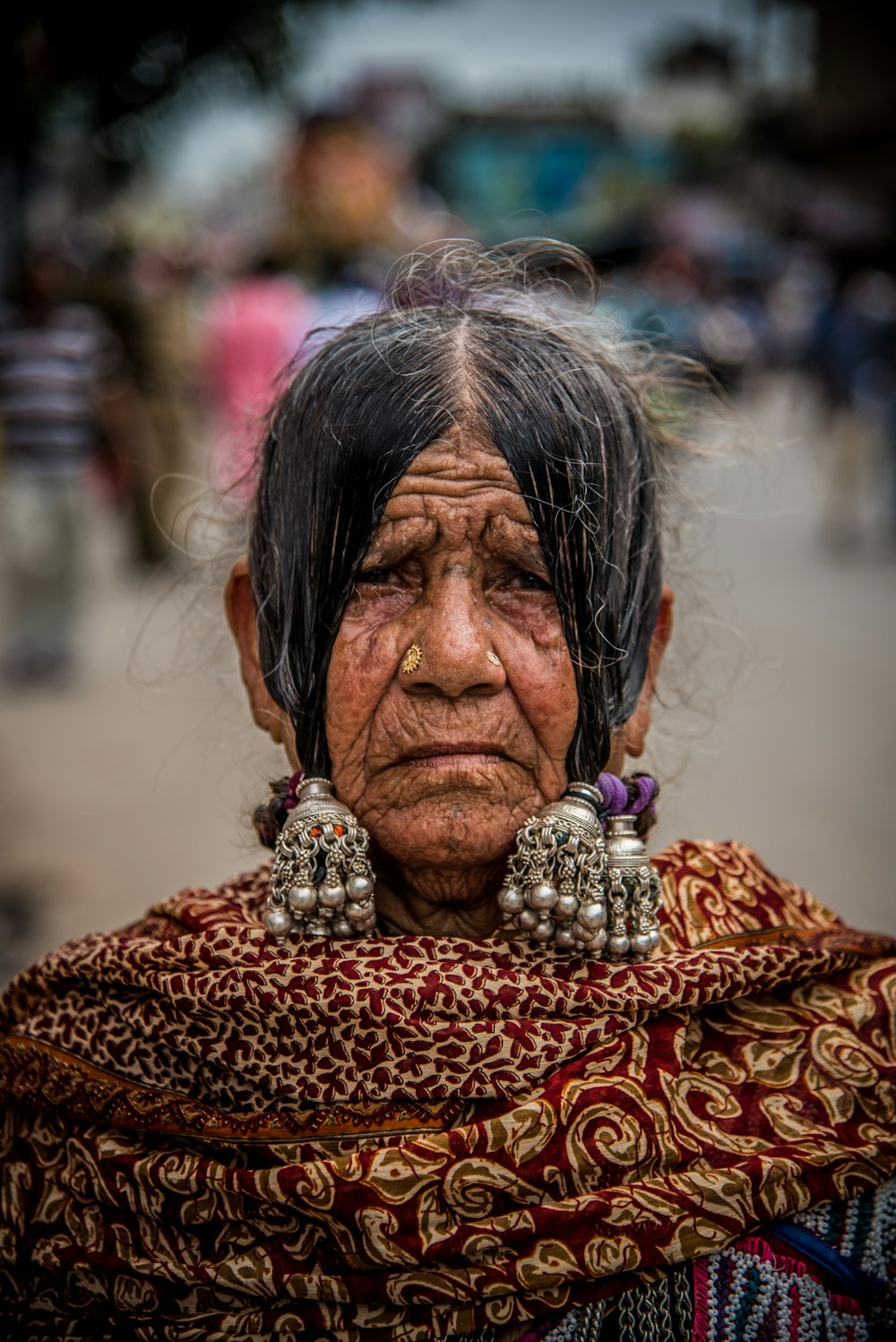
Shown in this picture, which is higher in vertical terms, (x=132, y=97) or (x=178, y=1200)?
(x=132, y=97)

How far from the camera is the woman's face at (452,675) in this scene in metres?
1.54

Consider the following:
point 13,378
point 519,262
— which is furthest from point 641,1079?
point 13,378

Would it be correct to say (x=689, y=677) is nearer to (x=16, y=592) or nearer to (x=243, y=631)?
(x=243, y=631)

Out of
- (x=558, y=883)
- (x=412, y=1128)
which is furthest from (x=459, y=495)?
(x=412, y=1128)

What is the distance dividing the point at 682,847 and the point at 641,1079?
1.40 feet

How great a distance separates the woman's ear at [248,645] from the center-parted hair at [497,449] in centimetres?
5

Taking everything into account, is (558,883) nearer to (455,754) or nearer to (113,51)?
(455,754)

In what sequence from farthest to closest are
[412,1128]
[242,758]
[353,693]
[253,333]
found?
1. [253,333]
2. [242,758]
3. [353,693]
4. [412,1128]

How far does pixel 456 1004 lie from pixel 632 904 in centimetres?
24

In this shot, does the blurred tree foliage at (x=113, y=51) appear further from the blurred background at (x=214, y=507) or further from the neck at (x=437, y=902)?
the neck at (x=437, y=902)

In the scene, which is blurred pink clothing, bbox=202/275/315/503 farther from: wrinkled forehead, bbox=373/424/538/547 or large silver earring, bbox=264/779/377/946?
large silver earring, bbox=264/779/377/946

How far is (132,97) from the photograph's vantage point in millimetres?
12781

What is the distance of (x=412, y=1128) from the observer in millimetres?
1478

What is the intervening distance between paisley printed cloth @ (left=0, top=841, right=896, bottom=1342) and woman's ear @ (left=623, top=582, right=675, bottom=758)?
0.84 feet
